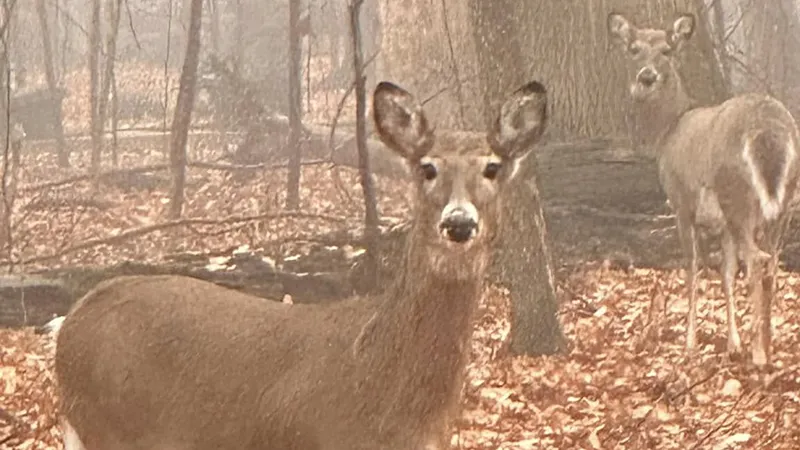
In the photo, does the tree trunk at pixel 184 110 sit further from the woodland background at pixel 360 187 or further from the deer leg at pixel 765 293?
the deer leg at pixel 765 293

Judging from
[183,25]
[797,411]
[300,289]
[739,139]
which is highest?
[183,25]

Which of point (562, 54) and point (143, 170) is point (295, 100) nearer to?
point (143, 170)

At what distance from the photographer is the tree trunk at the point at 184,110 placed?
3939 millimetres

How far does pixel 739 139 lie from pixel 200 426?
199 cm

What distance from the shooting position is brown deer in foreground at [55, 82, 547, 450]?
9.35 feet

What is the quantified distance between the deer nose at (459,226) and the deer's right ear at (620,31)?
4.70 ft

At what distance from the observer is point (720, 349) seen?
13.3ft

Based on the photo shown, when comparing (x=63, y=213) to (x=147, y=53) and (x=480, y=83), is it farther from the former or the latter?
(x=480, y=83)

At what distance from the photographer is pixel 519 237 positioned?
390 cm

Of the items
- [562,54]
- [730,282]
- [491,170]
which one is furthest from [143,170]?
[730,282]

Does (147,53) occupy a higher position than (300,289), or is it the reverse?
(147,53)

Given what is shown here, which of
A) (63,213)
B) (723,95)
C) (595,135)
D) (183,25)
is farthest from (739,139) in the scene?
(63,213)

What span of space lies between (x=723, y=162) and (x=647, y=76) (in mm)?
413

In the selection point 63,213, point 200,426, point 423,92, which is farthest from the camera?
point 63,213
